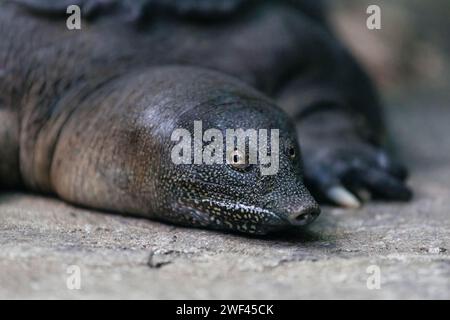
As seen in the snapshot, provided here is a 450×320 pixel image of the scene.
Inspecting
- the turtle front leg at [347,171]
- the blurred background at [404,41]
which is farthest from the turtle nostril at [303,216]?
the blurred background at [404,41]

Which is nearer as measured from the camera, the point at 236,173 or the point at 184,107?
the point at 236,173

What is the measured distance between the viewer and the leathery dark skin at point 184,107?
2.14 meters

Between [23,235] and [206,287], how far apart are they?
669 mm

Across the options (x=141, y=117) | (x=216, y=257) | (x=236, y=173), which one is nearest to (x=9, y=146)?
(x=141, y=117)

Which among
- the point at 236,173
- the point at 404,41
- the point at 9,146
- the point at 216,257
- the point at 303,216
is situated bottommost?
the point at 216,257

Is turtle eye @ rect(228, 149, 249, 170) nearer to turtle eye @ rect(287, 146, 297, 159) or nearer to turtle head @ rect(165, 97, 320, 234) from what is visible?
turtle head @ rect(165, 97, 320, 234)

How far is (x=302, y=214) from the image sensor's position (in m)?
1.99

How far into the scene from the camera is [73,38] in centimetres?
289

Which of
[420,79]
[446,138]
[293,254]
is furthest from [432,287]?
[420,79]

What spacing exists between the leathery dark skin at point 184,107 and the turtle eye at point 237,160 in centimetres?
1

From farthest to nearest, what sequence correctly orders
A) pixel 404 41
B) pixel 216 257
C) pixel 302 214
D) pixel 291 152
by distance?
pixel 404 41 → pixel 291 152 → pixel 302 214 → pixel 216 257

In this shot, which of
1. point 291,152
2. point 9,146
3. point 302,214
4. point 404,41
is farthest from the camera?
point 404,41

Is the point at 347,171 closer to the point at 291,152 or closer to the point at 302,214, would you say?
the point at 291,152

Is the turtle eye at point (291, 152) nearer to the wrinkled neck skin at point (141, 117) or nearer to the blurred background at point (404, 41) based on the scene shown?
the wrinkled neck skin at point (141, 117)
